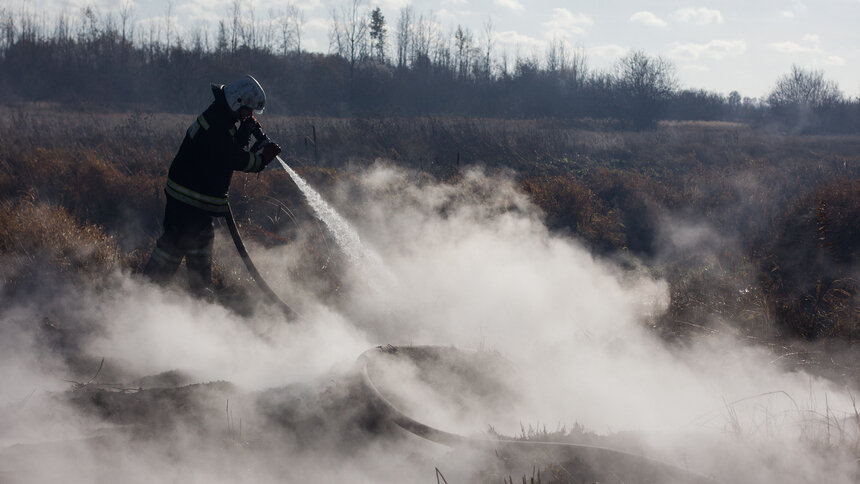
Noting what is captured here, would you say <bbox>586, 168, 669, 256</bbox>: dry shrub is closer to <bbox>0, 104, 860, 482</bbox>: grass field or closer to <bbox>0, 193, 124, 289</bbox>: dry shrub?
<bbox>0, 104, 860, 482</bbox>: grass field

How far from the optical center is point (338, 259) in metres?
7.62

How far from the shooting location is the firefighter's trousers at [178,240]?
5.04 metres

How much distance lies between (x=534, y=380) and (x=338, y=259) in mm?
3620

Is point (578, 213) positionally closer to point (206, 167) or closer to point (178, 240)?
point (206, 167)

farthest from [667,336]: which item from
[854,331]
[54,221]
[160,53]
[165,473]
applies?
[160,53]

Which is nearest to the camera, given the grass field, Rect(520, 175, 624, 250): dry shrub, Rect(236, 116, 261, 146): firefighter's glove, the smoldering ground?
the smoldering ground

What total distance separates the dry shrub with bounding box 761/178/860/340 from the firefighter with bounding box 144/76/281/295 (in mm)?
5345

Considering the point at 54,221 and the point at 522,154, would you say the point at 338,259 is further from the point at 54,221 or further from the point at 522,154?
the point at 522,154

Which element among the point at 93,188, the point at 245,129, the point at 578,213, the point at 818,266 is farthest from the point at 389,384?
the point at 93,188

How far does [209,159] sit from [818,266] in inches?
298

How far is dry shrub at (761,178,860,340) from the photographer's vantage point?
5.46 meters

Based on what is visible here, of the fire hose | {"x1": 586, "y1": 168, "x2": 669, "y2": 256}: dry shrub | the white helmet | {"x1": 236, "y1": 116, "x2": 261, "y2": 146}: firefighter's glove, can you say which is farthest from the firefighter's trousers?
{"x1": 586, "y1": 168, "x2": 669, "y2": 256}: dry shrub

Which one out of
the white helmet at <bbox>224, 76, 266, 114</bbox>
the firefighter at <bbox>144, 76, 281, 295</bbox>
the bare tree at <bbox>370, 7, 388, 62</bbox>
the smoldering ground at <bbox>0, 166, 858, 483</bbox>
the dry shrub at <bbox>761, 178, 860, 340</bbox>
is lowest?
the smoldering ground at <bbox>0, 166, 858, 483</bbox>

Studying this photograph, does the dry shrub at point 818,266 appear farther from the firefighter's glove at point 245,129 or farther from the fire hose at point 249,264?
the firefighter's glove at point 245,129
